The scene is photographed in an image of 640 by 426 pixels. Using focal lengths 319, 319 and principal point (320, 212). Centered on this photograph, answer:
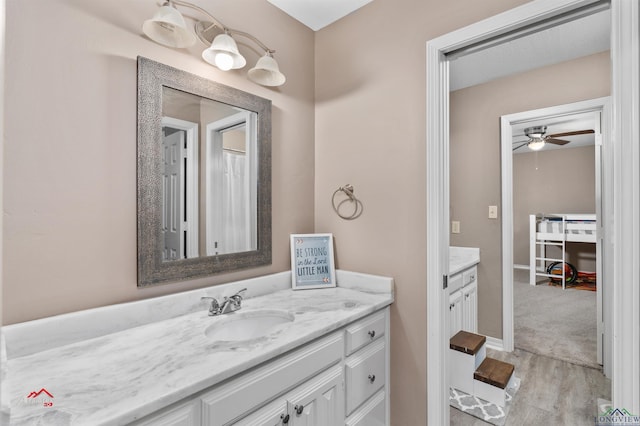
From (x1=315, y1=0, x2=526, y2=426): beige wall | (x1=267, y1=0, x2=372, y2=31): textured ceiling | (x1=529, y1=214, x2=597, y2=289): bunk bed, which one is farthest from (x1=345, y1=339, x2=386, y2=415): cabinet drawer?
(x1=529, y1=214, x2=597, y2=289): bunk bed

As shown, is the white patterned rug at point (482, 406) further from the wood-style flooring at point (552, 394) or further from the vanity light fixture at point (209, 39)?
the vanity light fixture at point (209, 39)

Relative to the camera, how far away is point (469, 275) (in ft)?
9.46

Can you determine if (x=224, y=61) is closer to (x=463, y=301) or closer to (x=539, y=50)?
(x=539, y=50)

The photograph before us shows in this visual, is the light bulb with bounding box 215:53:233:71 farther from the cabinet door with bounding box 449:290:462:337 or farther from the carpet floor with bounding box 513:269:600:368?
the carpet floor with bounding box 513:269:600:368

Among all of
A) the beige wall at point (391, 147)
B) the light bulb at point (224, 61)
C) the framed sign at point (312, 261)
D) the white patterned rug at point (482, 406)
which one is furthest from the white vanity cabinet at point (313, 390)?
the light bulb at point (224, 61)

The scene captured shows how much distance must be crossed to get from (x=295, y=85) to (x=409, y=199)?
103 centimetres

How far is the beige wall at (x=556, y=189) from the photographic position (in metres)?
4.58

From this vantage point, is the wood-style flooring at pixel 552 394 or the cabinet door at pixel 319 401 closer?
the cabinet door at pixel 319 401

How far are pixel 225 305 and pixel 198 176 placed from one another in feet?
2.07

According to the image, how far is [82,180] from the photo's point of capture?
3.97ft

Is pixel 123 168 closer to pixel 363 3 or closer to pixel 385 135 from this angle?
pixel 385 135

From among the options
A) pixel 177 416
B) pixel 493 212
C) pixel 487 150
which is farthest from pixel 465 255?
pixel 177 416

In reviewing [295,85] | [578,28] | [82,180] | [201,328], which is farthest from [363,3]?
[201,328]

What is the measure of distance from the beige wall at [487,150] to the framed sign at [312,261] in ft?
6.02
